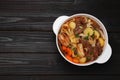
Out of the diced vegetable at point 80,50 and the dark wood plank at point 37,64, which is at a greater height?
the diced vegetable at point 80,50

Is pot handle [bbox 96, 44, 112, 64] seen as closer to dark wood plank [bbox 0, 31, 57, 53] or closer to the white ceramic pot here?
the white ceramic pot

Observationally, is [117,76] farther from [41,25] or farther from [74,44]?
[41,25]

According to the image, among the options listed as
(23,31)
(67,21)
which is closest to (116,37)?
(67,21)

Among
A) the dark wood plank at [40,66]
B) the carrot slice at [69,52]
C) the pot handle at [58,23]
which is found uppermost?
→ the pot handle at [58,23]

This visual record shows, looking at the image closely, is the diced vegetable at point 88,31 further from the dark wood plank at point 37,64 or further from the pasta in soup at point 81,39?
the dark wood plank at point 37,64

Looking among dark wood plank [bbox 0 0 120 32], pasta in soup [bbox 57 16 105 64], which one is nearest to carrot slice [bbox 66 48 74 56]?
pasta in soup [bbox 57 16 105 64]
